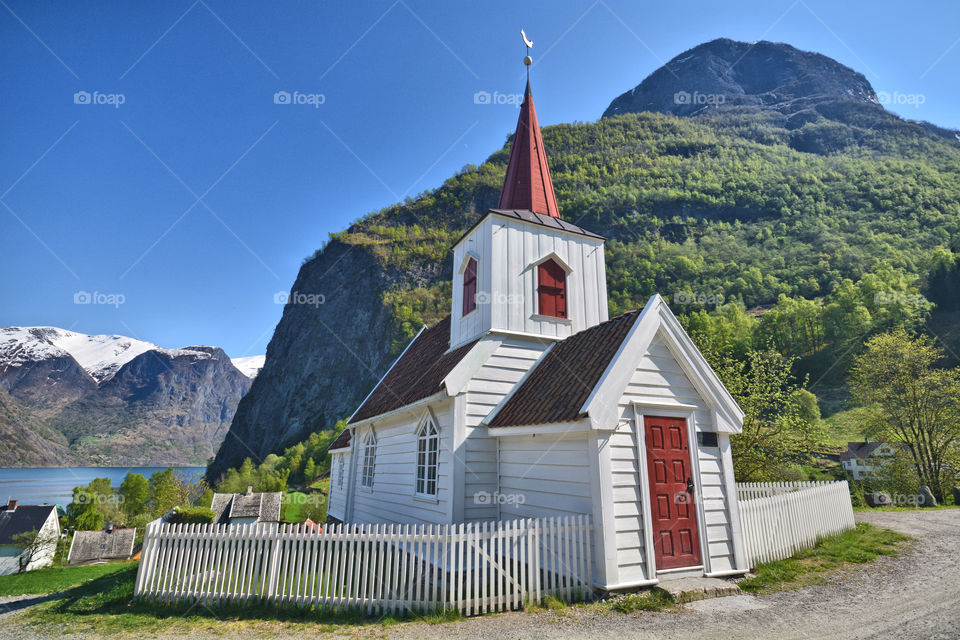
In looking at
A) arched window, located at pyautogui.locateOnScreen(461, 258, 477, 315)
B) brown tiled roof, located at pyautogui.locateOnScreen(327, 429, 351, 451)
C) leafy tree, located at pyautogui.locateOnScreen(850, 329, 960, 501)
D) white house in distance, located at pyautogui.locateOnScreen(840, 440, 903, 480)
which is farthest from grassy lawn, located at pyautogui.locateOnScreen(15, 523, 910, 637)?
white house in distance, located at pyautogui.locateOnScreen(840, 440, 903, 480)

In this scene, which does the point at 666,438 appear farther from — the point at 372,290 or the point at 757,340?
the point at 372,290

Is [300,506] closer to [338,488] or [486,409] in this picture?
[338,488]

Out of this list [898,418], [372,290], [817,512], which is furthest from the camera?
[372,290]

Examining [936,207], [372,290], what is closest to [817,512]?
[372,290]

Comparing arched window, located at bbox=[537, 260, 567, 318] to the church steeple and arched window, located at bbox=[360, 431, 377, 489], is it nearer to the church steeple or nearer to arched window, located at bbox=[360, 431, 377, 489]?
the church steeple

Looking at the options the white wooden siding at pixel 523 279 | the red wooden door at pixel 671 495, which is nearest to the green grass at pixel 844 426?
the white wooden siding at pixel 523 279

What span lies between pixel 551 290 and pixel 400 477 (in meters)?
6.92

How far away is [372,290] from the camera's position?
106 m

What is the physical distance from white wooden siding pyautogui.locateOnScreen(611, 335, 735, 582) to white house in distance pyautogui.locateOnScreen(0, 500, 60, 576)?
58.5 metres

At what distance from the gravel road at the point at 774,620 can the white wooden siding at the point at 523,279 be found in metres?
6.75

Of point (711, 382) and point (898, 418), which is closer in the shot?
point (711, 382)

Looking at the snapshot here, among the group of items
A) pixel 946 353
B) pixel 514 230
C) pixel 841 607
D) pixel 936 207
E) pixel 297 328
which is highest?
pixel 936 207

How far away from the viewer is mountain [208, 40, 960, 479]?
100438 mm

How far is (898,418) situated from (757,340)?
6726 centimetres
